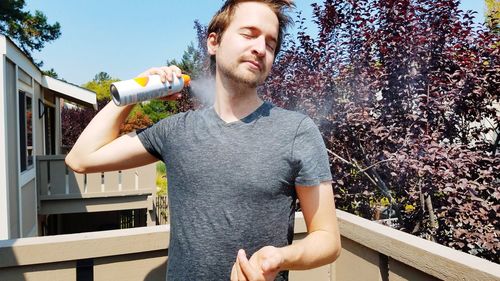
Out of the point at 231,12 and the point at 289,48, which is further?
the point at 289,48

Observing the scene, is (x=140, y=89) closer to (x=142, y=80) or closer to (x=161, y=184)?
(x=142, y=80)

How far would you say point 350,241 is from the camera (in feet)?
6.75

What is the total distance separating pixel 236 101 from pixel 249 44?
0.68 ft

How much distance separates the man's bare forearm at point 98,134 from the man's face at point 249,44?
0.45 metres

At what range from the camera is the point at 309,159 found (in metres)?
1.24

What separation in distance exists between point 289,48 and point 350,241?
2598mm

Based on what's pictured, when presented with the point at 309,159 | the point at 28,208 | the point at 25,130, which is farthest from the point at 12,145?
the point at 309,159

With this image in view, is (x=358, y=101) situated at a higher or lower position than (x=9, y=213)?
higher

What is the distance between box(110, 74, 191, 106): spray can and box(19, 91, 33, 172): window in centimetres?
612

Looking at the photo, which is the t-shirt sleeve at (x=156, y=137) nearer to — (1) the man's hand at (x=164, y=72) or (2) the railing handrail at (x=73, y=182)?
(1) the man's hand at (x=164, y=72)

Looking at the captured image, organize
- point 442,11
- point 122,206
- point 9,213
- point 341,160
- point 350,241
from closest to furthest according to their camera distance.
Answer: point 350,241, point 442,11, point 341,160, point 9,213, point 122,206

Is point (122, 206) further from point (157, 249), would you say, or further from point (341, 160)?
point (157, 249)

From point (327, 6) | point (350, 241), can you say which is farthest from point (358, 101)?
point (350, 241)

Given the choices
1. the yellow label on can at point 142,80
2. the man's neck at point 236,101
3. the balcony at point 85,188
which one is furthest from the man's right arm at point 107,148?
the balcony at point 85,188
